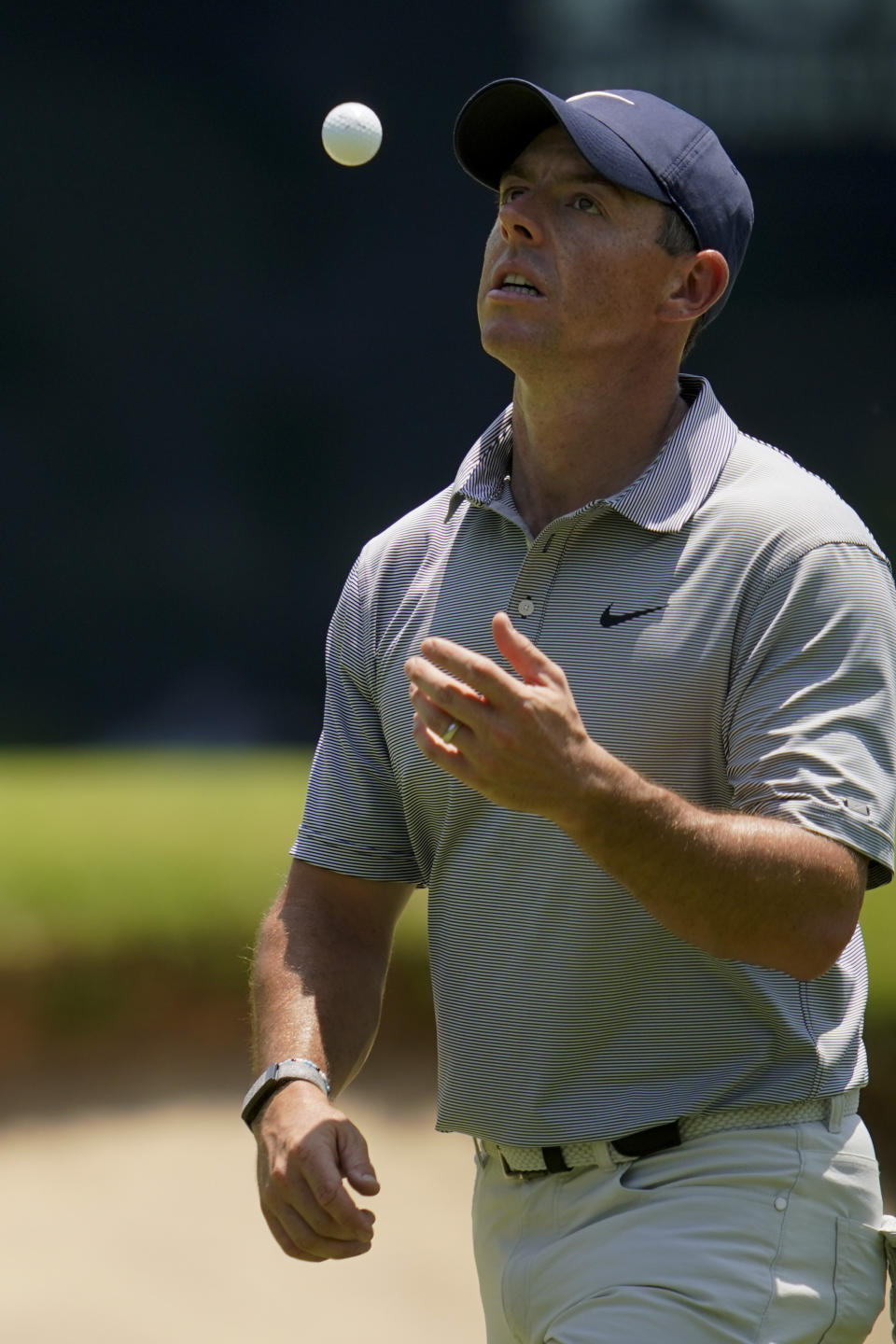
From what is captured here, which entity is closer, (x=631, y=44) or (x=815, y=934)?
(x=815, y=934)

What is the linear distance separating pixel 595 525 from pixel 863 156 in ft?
11.5

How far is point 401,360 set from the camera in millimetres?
4836

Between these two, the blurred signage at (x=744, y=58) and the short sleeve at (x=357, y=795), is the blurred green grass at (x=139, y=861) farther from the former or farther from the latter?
the blurred signage at (x=744, y=58)

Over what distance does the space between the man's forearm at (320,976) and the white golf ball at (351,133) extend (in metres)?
2.78

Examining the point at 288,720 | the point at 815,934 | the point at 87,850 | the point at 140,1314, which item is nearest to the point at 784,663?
the point at 815,934

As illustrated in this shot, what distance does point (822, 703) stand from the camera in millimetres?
1395

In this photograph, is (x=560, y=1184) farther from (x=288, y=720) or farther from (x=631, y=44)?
(x=631, y=44)

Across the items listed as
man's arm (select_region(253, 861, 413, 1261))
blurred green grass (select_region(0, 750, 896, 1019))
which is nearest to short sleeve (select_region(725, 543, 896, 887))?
man's arm (select_region(253, 861, 413, 1261))

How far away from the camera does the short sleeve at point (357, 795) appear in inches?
67.6

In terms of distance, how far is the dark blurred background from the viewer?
15.4ft

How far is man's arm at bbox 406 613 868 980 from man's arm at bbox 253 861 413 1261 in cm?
36

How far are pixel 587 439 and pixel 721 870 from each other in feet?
1.70

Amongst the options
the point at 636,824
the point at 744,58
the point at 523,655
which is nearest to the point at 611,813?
the point at 636,824

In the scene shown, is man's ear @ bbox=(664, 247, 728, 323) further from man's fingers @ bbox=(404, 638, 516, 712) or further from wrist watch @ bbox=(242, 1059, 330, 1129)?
wrist watch @ bbox=(242, 1059, 330, 1129)
